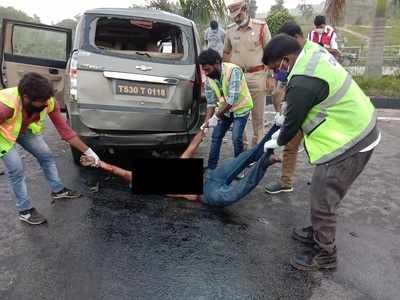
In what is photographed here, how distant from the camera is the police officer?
490 centimetres

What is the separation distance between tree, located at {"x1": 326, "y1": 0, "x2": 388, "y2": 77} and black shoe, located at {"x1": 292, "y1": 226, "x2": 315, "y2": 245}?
25.1 ft

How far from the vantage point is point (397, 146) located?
6031 mm

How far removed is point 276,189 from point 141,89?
171 centimetres

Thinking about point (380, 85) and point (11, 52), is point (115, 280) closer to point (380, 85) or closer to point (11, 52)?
point (11, 52)

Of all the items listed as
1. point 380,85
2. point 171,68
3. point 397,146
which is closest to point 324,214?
point 171,68

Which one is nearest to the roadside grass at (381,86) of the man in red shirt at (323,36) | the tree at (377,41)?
the tree at (377,41)

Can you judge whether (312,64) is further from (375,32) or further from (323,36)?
(375,32)

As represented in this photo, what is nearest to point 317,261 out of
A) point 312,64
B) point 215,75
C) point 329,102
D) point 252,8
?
point 329,102

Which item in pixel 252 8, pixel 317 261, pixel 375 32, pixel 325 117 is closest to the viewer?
pixel 325 117

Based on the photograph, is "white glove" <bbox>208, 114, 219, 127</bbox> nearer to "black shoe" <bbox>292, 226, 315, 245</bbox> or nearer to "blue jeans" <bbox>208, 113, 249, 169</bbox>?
"blue jeans" <bbox>208, 113, 249, 169</bbox>

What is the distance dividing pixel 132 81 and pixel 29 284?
208 centimetres

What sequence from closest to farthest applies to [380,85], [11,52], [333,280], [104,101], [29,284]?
[29,284], [333,280], [104,101], [11,52], [380,85]

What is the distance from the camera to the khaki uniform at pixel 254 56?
4910 millimetres

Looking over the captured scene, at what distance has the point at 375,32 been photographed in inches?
412
